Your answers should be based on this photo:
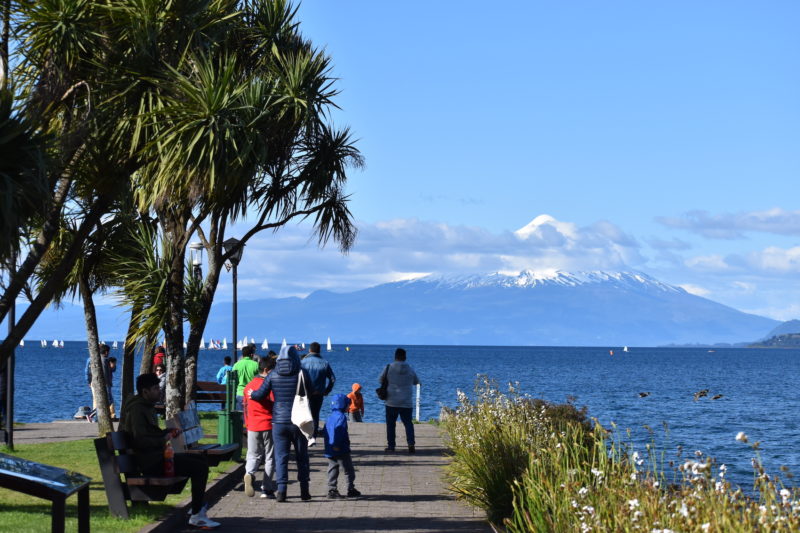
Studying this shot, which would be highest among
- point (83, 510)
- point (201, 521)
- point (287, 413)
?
point (287, 413)

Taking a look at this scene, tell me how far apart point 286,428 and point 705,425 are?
93.5 ft

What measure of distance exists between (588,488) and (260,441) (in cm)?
635

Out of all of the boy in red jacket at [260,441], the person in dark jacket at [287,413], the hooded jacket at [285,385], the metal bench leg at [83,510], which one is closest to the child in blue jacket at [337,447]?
the person in dark jacket at [287,413]

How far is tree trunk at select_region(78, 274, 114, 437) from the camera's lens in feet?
60.4

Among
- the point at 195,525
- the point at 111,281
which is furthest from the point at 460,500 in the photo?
the point at 111,281

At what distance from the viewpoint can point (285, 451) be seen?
12641 millimetres

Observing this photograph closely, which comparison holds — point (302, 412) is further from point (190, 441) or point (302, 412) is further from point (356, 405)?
point (356, 405)

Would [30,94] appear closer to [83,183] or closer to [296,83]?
[83,183]

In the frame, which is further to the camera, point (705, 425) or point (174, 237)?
point (705, 425)

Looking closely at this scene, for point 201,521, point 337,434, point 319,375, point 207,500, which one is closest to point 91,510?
point 201,521

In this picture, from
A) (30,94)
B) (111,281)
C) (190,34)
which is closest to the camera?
(30,94)

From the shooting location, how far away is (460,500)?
40.5 feet

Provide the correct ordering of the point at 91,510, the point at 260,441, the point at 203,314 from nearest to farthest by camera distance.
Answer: the point at 91,510
the point at 260,441
the point at 203,314

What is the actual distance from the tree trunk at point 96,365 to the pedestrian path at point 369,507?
3784mm
